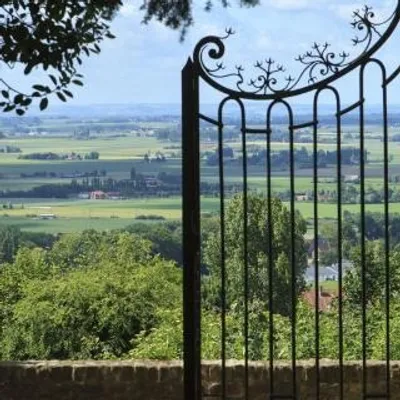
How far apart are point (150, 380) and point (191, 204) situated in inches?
78.9

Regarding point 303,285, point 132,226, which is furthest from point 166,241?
point 303,285

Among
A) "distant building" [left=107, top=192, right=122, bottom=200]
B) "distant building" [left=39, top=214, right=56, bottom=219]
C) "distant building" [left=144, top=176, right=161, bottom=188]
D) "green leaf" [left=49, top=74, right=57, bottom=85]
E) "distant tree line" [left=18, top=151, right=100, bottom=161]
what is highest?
"green leaf" [left=49, top=74, right=57, bottom=85]

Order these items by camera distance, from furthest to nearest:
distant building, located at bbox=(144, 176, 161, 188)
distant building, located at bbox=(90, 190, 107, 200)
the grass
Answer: the grass, distant building, located at bbox=(90, 190, 107, 200), distant building, located at bbox=(144, 176, 161, 188)

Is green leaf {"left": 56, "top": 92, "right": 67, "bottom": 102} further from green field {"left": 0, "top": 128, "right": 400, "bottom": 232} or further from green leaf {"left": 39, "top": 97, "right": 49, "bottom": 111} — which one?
green field {"left": 0, "top": 128, "right": 400, "bottom": 232}

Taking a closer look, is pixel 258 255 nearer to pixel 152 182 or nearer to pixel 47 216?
pixel 152 182

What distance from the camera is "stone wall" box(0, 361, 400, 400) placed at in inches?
211

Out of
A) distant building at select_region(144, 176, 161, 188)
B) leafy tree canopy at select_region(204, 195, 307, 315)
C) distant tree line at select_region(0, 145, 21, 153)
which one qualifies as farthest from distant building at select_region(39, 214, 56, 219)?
leafy tree canopy at select_region(204, 195, 307, 315)

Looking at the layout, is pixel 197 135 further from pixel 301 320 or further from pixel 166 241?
pixel 166 241

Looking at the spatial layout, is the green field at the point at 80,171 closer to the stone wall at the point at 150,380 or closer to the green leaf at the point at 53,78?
the stone wall at the point at 150,380

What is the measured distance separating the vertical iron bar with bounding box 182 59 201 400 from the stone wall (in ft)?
5.61

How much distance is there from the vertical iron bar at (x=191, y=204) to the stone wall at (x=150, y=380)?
171 cm

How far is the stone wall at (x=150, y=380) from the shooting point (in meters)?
5.36

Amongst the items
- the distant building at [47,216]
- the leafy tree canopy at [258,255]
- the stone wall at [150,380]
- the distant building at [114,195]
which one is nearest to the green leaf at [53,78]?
the stone wall at [150,380]

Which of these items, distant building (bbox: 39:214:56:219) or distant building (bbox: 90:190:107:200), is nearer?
distant building (bbox: 90:190:107:200)
